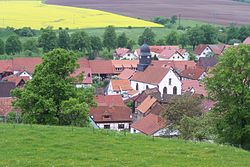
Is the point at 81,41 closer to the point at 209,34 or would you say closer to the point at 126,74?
the point at 126,74

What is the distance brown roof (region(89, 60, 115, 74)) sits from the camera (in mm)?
86250

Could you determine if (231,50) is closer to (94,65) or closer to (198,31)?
(94,65)

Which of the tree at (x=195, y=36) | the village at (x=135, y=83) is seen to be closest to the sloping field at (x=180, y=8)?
the tree at (x=195, y=36)

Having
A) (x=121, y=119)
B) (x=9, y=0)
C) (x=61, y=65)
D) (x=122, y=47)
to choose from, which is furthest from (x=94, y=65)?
(x=9, y=0)

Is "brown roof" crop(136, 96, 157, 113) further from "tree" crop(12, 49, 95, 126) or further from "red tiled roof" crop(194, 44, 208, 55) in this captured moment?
"red tiled roof" crop(194, 44, 208, 55)

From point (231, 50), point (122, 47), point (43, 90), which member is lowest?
point (122, 47)

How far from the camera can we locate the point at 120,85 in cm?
7138

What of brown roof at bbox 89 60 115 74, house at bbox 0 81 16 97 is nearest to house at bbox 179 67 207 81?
brown roof at bbox 89 60 115 74

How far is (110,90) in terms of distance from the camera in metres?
70.1

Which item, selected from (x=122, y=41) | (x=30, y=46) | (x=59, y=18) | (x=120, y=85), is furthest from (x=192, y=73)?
(x=59, y=18)

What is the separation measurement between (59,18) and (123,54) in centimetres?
3467

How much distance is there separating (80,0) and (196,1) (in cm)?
3463

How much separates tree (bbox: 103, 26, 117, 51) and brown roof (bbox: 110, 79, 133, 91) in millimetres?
A: 38457

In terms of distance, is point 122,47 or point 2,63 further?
point 122,47
